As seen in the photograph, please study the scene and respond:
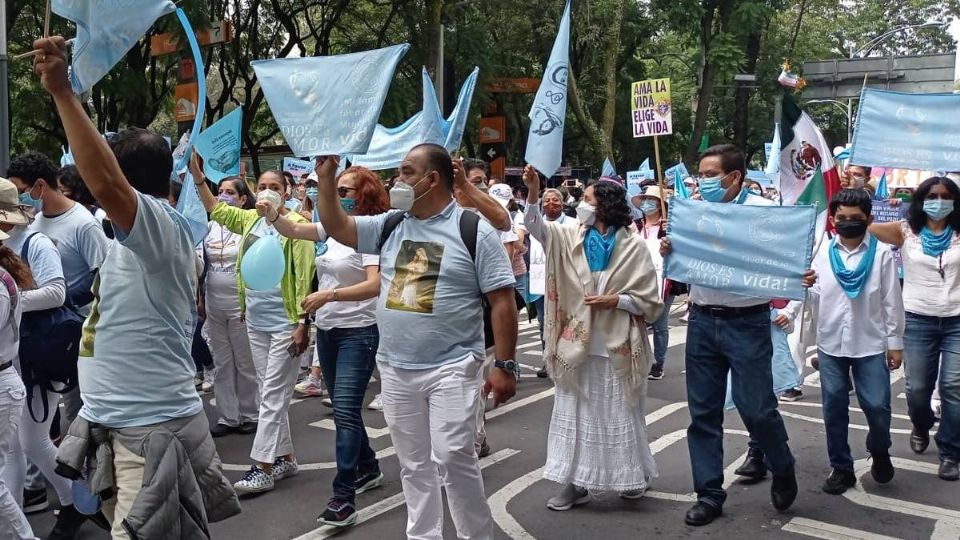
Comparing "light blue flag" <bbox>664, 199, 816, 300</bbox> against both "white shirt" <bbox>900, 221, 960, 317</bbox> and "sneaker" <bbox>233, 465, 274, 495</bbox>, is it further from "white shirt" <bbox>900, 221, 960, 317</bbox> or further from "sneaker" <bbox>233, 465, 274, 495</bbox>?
"sneaker" <bbox>233, 465, 274, 495</bbox>

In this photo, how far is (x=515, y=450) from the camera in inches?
242

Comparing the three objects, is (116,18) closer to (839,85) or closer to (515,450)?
(515,450)

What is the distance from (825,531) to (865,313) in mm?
1300

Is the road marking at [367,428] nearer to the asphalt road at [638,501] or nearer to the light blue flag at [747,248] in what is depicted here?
the asphalt road at [638,501]

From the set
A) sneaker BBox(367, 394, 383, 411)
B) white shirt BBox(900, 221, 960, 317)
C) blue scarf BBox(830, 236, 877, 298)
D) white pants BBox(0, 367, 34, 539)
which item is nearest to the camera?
white pants BBox(0, 367, 34, 539)

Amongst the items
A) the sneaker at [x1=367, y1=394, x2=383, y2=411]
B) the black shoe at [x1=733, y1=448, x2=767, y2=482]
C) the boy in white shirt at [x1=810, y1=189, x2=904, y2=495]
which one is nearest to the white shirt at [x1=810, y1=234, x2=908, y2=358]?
the boy in white shirt at [x1=810, y1=189, x2=904, y2=495]

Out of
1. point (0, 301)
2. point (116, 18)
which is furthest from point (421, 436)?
point (116, 18)

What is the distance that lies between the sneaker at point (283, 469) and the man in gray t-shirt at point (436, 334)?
164 centimetres

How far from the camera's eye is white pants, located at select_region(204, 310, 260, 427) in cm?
675

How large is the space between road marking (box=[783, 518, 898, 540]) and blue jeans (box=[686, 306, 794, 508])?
26cm

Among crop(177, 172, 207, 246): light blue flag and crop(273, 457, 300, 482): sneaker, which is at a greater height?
crop(177, 172, 207, 246): light blue flag

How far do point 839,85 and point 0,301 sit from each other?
27.4m

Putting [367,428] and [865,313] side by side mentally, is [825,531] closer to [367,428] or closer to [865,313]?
[865,313]

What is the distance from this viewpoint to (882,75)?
82.3 feet
